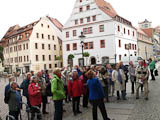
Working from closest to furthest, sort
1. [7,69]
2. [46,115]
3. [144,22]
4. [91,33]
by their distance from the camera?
1. [46,115]
2. [91,33]
3. [7,69]
4. [144,22]

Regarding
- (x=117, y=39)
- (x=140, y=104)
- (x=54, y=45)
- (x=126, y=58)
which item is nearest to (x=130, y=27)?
(x=117, y=39)

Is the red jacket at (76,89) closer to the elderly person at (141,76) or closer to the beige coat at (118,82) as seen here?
the beige coat at (118,82)

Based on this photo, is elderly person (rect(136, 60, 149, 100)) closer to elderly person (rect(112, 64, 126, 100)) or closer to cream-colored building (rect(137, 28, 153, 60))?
elderly person (rect(112, 64, 126, 100))

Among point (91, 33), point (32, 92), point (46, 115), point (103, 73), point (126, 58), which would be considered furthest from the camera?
point (91, 33)

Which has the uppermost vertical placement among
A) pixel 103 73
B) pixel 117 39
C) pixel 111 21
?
A: pixel 111 21

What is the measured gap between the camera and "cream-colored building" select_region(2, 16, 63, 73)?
1668 inches

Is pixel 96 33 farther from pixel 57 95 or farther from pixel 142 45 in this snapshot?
pixel 57 95

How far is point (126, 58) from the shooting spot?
27.0 metres


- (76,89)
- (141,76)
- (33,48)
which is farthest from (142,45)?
(76,89)

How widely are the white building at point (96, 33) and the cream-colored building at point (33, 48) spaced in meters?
7.31

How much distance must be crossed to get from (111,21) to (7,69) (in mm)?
31228

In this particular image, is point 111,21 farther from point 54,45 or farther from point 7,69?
point 7,69

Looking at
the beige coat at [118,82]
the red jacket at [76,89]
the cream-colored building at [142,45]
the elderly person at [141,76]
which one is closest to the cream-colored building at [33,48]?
the cream-colored building at [142,45]

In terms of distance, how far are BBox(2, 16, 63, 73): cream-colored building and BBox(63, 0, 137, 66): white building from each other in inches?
288
